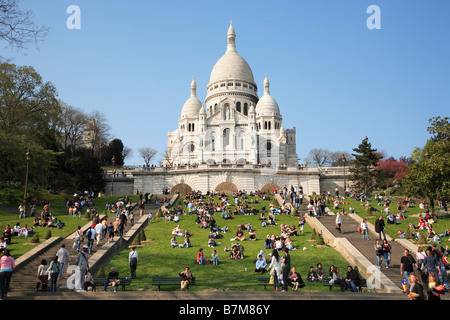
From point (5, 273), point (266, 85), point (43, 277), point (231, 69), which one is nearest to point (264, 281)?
point (43, 277)

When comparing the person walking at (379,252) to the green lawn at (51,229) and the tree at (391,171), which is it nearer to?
the green lawn at (51,229)

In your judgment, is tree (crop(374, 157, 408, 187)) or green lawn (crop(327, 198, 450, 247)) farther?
tree (crop(374, 157, 408, 187))

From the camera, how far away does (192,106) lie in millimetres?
85500

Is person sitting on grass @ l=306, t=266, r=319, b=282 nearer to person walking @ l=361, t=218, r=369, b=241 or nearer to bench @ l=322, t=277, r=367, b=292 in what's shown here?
bench @ l=322, t=277, r=367, b=292

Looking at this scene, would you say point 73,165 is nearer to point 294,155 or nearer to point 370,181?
point 370,181

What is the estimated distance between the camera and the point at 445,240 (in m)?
20.3

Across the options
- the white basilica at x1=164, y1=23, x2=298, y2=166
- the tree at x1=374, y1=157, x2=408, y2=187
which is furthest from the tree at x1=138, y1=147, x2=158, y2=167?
the tree at x1=374, y1=157, x2=408, y2=187

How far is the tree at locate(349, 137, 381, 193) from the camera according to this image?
152 ft

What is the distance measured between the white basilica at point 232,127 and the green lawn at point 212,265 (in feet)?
145

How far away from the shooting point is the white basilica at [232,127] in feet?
234

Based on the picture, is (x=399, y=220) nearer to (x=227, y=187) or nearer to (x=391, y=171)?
(x=227, y=187)

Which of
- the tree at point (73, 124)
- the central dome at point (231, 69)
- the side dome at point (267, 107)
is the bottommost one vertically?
the tree at point (73, 124)

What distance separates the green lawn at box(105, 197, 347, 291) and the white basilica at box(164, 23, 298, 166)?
44058mm

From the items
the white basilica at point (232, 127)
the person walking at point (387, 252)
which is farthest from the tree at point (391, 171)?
the person walking at point (387, 252)
